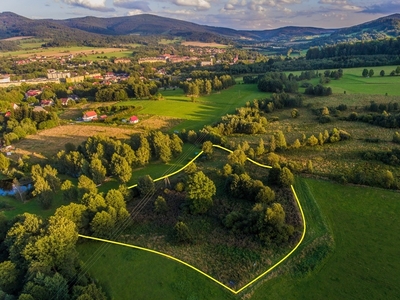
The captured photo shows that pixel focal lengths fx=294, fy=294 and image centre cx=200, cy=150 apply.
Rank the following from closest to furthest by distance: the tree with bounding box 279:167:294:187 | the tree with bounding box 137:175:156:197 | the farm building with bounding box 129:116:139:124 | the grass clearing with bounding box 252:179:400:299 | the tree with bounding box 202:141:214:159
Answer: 1. the grass clearing with bounding box 252:179:400:299
2. the tree with bounding box 279:167:294:187
3. the tree with bounding box 137:175:156:197
4. the tree with bounding box 202:141:214:159
5. the farm building with bounding box 129:116:139:124

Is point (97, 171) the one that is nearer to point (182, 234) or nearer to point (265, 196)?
point (182, 234)

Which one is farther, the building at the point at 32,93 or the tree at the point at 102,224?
the building at the point at 32,93

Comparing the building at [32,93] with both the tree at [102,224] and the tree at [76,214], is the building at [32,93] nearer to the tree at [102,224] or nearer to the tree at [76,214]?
the tree at [76,214]

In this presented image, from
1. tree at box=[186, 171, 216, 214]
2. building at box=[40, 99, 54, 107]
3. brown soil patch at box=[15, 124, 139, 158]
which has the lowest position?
brown soil patch at box=[15, 124, 139, 158]

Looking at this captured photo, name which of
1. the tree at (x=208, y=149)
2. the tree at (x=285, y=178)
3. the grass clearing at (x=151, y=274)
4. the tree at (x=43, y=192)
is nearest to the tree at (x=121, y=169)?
the tree at (x=43, y=192)

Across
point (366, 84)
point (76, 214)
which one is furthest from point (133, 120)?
point (366, 84)

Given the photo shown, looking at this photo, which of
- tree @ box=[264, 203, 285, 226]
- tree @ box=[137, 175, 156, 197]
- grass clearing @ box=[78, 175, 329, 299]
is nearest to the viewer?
grass clearing @ box=[78, 175, 329, 299]

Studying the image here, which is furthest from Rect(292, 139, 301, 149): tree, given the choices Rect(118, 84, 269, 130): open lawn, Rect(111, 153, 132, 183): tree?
Rect(111, 153, 132, 183): tree

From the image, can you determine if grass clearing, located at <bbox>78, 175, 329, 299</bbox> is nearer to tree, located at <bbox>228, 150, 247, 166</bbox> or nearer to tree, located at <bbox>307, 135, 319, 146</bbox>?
tree, located at <bbox>228, 150, 247, 166</bbox>
